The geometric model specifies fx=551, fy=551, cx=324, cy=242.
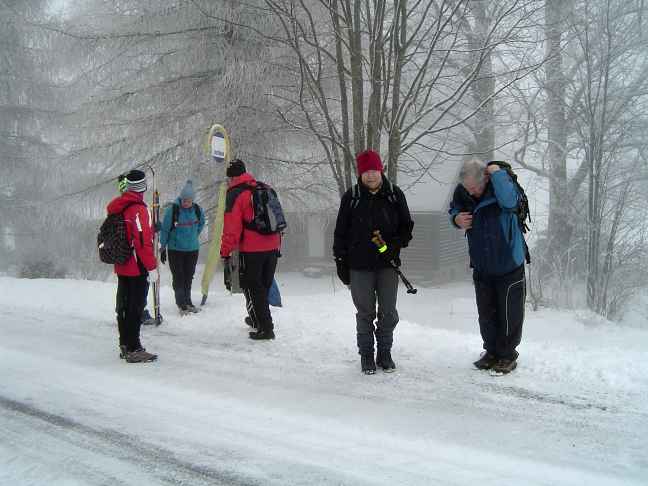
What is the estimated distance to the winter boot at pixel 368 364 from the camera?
483 centimetres

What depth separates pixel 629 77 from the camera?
14930 mm

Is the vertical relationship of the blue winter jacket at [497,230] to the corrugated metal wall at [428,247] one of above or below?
above

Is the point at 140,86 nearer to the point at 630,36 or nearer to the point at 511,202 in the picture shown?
the point at 511,202

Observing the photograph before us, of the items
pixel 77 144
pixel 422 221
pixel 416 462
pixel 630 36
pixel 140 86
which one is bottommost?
pixel 416 462

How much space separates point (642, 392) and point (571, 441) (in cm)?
108

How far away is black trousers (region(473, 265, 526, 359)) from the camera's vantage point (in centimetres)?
461

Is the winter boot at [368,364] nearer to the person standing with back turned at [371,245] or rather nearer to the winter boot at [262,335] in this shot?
the person standing with back turned at [371,245]

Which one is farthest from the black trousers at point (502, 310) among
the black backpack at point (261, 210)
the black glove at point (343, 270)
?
the black backpack at point (261, 210)

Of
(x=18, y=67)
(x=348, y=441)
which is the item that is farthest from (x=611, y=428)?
(x=18, y=67)

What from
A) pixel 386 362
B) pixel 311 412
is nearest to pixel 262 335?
pixel 386 362

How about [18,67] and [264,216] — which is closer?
[264,216]

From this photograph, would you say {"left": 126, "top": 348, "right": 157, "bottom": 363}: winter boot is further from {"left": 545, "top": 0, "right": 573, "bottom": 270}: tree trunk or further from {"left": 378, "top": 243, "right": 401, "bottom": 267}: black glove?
{"left": 545, "top": 0, "right": 573, "bottom": 270}: tree trunk

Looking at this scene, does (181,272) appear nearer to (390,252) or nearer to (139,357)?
(139,357)

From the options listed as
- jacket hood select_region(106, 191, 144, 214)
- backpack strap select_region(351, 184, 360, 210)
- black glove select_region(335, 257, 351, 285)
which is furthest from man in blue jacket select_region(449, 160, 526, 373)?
jacket hood select_region(106, 191, 144, 214)
